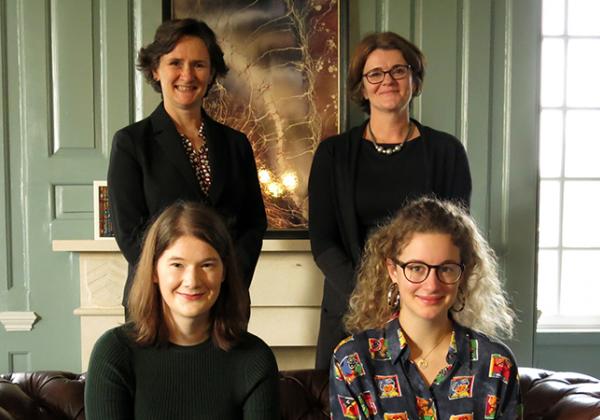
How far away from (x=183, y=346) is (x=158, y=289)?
0.15m

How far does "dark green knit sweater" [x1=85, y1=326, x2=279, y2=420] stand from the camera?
4.80 ft

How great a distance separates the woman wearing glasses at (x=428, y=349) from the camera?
1460 millimetres

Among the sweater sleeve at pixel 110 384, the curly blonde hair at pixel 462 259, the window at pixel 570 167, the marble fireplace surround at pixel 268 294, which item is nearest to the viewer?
the sweater sleeve at pixel 110 384

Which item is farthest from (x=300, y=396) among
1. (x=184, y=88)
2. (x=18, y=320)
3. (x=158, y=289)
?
(x=18, y=320)

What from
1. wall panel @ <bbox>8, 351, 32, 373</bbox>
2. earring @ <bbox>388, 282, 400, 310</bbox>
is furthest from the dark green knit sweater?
wall panel @ <bbox>8, 351, 32, 373</bbox>

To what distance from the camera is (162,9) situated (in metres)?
2.77

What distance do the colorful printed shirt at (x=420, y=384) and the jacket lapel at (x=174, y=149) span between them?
686 mm

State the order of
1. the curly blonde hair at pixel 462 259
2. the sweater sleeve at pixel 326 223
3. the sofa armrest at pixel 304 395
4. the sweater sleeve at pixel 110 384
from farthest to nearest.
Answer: the sweater sleeve at pixel 326 223 → the sofa armrest at pixel 304 395 → the curly blonde hair at pixel 462 259 → the sweater sleeve at pixel 110 384

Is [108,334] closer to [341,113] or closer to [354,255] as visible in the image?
[354,255]

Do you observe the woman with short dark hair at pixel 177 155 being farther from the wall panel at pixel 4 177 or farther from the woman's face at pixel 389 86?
the wall panel at pixel 4 177

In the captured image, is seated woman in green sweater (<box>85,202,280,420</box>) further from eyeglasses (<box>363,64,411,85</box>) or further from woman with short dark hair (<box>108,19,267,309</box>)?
eyeglasses (<box>363,64,411,85</box>)

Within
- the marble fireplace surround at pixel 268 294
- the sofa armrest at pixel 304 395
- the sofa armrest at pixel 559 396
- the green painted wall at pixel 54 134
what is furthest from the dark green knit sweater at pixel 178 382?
the green painted wall at pixel 54 134

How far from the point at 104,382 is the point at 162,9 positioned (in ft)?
5.94

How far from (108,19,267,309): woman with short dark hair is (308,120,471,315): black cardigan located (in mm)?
226
